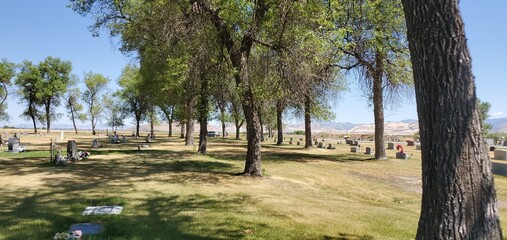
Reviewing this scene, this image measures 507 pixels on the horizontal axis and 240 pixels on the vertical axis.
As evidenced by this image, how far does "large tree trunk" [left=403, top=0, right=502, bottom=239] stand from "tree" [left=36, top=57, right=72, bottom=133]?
69036 millimetres

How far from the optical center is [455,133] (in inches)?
A: 172

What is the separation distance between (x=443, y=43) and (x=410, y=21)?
0.50 metres

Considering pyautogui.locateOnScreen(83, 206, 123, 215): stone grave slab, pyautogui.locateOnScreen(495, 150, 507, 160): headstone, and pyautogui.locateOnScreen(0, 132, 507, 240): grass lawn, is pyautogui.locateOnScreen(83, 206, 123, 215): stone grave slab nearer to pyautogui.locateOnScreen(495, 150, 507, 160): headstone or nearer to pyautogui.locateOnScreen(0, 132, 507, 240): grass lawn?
pyautogui.locateOnScreen(0, 132, 507, 240): grass lawn

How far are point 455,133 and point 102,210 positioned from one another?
284 inches

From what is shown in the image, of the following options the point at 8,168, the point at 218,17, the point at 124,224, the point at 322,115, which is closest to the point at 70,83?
the point at 322,115

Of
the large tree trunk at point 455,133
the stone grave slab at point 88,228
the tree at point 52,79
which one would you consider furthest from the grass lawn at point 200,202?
the tree at point 52,79

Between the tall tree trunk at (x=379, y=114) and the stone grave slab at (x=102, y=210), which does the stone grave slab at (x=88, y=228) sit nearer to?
the stone grave slab at (x=102, y=210)

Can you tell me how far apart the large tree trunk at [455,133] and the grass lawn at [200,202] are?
2866 millimetres

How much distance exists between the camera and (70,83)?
69562mm

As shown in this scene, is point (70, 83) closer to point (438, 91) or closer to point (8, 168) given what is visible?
point (8, 168)

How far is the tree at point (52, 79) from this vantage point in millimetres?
63781

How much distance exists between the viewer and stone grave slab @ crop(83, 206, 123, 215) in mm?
8133

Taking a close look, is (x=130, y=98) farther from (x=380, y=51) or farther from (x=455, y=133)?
(x=455, y=133)

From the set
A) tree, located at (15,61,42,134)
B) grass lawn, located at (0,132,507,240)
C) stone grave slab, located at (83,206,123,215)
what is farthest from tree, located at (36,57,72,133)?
stone grave slab, located at (83,206,123,215)
